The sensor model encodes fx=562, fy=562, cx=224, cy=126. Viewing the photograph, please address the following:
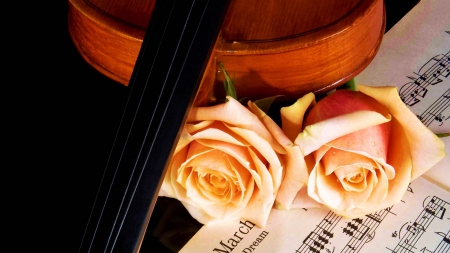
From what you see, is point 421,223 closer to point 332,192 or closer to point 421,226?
point 421,226

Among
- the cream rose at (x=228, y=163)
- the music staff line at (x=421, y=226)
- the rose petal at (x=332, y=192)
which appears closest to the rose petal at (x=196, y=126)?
the cream rose at (x=228, y=163)

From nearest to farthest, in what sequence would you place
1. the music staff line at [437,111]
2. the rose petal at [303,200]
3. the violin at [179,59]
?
the violin at [179,59] < the rose petal at [303,200] < the music staff line at [437,111]

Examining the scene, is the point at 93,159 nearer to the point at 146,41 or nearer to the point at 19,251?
the point at 19,251

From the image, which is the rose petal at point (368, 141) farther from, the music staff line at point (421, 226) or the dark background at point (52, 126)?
the dark background at point (52, 126)

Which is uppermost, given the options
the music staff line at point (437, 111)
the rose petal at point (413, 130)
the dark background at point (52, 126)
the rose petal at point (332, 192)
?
the music staff line at point (437, 111)

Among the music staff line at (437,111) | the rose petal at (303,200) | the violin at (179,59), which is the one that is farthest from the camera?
the music staff line at (437,111)

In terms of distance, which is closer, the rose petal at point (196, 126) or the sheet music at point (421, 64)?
the rose petal at point (196, 126)

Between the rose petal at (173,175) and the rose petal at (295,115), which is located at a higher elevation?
the rose petal at (295,115)

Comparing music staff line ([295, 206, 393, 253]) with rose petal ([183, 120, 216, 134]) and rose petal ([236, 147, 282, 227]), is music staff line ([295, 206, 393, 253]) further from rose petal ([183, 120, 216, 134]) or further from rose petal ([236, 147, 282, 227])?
rose petal ([183, 120, 216, 134])
